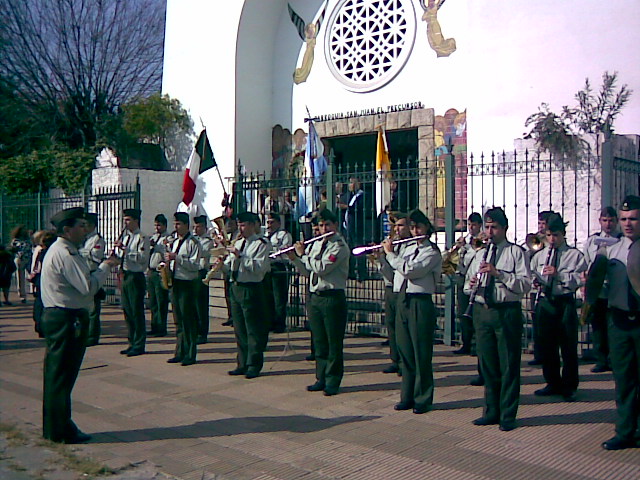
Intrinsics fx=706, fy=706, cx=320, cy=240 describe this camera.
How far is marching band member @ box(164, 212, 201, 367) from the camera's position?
9242mm

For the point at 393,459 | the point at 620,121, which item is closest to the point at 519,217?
the point at 620,121

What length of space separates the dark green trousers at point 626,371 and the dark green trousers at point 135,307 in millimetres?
6603

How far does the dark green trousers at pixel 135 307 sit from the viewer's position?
1011 cm

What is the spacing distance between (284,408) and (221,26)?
42.1 ft

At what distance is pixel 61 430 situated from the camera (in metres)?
6.05

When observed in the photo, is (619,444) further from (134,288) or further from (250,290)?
(134,288)

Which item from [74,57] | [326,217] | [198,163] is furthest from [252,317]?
[74,57]

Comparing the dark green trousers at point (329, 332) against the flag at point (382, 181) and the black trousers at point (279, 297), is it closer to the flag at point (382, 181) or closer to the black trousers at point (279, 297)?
the flag at point (382, 181)

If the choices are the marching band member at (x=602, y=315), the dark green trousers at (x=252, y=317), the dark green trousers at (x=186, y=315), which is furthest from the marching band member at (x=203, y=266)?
the marching band member at (x=602, y=315)

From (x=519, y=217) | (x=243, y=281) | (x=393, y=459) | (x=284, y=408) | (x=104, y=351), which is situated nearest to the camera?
(x=393, y=459)

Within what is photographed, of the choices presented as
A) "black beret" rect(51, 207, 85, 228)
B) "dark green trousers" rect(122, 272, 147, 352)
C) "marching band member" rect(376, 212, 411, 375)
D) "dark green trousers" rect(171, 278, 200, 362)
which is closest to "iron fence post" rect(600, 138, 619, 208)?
"marching band member" rect(376, 212, 411, 375)

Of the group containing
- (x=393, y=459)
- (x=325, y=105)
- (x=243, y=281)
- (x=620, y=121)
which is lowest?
(x=393, y=459)

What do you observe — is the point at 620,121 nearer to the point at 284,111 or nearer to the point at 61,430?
the point at 284,111

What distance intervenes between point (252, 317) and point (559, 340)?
11.5 feet
